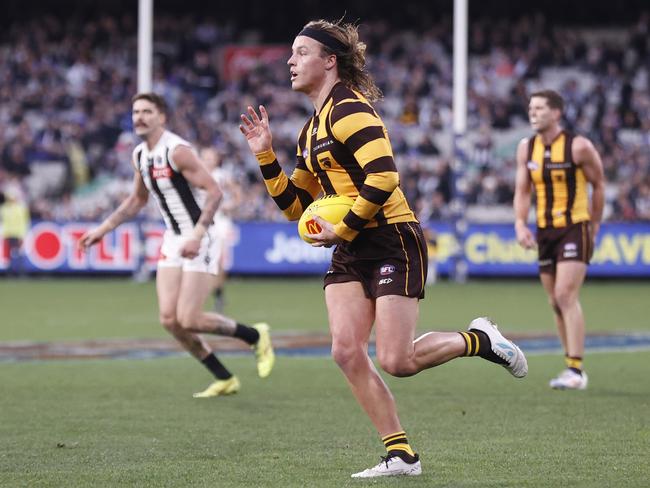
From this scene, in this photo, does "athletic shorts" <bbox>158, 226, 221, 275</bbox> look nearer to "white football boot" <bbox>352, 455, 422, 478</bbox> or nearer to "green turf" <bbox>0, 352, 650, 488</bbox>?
"green turf" <bbox>0, 352, 650, 488</bbox>

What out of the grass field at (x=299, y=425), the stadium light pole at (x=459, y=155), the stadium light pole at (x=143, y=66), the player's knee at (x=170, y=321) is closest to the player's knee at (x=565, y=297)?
the grass field at (x=299, y=425)

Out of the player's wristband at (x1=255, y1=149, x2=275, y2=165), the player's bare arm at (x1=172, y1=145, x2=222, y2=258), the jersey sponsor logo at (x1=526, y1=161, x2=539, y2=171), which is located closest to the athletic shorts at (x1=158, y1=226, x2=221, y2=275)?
the player's bare arm at (x1=172, y1=145, x2=222, y2=258)

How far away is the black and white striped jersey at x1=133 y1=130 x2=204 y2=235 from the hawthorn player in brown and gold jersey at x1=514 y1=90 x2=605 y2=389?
2.72 m

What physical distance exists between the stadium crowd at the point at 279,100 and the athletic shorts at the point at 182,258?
15543 mm

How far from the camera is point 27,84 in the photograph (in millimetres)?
32969

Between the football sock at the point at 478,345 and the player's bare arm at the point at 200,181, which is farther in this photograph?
the player's bare arm at the point at 200,181

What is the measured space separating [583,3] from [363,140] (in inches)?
1169

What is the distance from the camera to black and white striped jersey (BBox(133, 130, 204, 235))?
992 cm

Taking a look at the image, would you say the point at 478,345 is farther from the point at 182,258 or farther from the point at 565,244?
the point at 565,244

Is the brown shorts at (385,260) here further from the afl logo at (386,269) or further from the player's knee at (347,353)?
the player's knee at (347,353)

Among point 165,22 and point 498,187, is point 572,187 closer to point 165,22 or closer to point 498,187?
point 498,187

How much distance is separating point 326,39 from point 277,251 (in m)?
19.0

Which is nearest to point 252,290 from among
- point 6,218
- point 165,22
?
point 6,218

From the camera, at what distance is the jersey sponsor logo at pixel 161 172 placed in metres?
9.91
